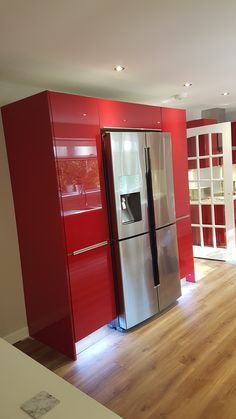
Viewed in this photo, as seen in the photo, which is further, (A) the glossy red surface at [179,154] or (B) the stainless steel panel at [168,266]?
(A) the glossy red surface at [179,154]

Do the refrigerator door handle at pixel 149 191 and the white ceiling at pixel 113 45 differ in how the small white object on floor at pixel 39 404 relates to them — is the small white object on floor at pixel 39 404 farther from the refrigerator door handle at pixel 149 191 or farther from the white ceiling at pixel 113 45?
the refrigerator door handle at pixel 149 191

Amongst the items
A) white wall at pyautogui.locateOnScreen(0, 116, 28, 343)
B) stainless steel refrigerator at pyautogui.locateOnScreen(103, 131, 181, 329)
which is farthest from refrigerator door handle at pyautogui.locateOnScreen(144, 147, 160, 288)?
white wall at pyautogui.locateOnScreen(0, 116, 28, 343)

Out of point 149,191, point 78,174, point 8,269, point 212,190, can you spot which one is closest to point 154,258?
point 149,191

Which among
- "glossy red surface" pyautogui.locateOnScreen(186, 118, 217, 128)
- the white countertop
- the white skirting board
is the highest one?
"glossy red surface" pyautogui.locateOnScreen(186, 118, 217, 128)

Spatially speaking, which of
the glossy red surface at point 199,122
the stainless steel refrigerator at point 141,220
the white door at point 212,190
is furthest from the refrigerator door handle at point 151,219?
the glossy red surface at point 199,122

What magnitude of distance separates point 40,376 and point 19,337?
1939 millimetres

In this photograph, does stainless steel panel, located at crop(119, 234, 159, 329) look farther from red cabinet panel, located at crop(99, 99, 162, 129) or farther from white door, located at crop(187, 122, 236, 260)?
white door, located at crop(187, 122, 236, 260)

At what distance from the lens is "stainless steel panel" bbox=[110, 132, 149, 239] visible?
2.56 meters

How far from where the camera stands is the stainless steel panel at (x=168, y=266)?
3014 millimetres

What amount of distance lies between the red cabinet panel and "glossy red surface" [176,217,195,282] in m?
1.11

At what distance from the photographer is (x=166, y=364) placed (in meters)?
2.31

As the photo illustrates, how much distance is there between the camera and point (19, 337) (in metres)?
2.79

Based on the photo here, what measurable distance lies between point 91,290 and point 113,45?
179cm

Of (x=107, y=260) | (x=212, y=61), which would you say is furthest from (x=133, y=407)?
(x=212, y=61)
